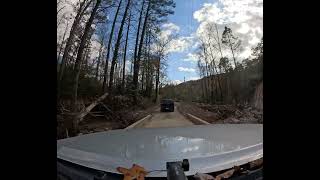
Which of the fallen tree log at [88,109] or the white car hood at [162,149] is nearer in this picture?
the white car hood at [162,149]

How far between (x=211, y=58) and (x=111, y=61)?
2.50 ft

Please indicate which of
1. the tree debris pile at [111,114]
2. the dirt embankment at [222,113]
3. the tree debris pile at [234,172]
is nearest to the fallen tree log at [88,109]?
the tree debris pile at [111,114]

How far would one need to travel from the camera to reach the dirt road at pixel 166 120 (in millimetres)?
2012

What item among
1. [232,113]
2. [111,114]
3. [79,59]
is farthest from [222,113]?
[79,59]

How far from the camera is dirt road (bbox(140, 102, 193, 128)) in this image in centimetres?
201

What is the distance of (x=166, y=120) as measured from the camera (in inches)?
80.0

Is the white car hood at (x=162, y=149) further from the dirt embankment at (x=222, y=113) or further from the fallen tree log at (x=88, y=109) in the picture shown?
the dirt embankment at (x=222, y=113)

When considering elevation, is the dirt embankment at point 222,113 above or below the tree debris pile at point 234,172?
above
